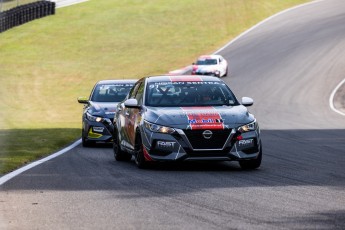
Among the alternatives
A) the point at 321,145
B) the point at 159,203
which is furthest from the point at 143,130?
the point at 321,145

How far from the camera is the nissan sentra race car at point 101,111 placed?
21906 mm

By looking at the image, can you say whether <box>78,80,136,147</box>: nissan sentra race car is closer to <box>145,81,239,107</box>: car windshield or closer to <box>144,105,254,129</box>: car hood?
<box>145,81,239,107</box>: car windshield

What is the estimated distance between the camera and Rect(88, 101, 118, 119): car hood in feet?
72.6

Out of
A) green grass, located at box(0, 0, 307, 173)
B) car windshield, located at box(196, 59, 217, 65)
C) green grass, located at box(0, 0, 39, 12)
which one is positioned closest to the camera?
green grass, located at box(0, 0, 307, 173)

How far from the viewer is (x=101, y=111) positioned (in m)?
22.2

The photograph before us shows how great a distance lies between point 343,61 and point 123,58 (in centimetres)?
1285

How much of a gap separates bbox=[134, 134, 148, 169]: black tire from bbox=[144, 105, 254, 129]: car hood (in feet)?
1.33

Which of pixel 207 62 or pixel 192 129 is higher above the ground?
pixel 192 129

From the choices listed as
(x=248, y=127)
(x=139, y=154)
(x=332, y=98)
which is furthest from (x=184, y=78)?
(x=332, y=98)

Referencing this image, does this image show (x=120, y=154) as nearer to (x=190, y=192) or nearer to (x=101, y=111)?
(x=101, y=111)

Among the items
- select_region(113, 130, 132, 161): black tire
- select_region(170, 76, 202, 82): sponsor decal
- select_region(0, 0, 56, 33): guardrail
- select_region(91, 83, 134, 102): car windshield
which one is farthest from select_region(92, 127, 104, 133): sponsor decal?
Answer: select_region(0, 0, 56, 33): guardrail

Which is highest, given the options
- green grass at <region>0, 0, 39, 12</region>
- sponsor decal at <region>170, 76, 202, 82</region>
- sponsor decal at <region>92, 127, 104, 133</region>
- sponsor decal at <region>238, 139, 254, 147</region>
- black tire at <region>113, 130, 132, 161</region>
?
sponsor decal at <region>170, 76, 202, 82</region>

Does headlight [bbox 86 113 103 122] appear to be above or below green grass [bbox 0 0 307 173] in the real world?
above

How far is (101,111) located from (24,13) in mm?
44575
